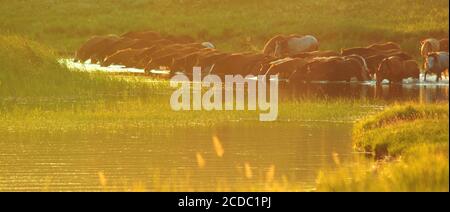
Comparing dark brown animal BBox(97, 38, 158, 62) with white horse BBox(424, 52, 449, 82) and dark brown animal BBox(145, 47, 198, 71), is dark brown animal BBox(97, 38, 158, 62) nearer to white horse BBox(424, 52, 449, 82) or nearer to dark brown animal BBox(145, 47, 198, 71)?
dark brown animal BBox(145, 47, 198, 71)

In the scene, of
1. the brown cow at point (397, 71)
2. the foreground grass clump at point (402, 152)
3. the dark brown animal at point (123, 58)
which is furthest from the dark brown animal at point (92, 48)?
the foreground grass clump at point (402, 152)

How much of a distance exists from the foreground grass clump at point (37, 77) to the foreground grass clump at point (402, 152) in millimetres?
13425

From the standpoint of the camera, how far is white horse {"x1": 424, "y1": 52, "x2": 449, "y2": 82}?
50.9 meters

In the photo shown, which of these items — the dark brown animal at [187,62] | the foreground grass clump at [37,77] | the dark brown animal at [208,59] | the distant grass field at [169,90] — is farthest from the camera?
the dark brown animal at [187,62]

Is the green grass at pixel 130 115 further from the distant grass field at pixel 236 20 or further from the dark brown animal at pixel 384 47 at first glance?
the distant grass field at pixel 236 20

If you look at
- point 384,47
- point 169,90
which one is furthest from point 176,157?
point 384,47

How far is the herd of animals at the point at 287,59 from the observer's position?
51344 millimetres

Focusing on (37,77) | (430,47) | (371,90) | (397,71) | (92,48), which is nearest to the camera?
(37,77)

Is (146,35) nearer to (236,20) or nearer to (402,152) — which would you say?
(236,20)

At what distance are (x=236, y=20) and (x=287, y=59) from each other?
3047 cm

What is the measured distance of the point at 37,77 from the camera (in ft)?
126

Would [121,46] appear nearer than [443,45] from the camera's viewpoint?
No
